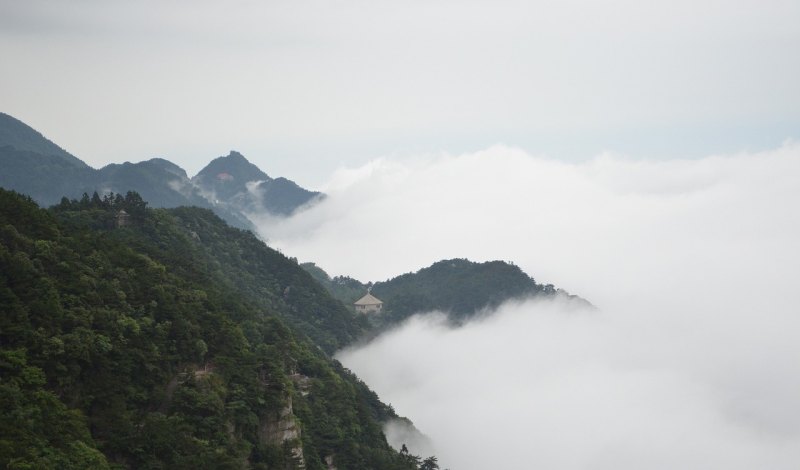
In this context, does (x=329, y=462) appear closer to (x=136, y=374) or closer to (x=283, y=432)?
(x=283, y=432)

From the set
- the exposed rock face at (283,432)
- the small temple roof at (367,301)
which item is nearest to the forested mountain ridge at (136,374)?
the exposed rock face at (283,432)

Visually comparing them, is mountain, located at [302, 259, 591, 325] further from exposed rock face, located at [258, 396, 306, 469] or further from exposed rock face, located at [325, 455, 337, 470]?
exposed rock face, located at [258, 396, 306, 469]

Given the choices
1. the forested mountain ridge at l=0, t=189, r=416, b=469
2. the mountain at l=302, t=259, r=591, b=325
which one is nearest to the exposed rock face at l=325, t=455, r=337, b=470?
the forested mountain ridge at l=0, t=189, r=416, b=469

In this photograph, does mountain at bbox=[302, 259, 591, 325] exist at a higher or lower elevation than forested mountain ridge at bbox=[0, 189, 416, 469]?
higher

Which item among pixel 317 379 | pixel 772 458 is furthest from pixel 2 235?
pixel 772 458

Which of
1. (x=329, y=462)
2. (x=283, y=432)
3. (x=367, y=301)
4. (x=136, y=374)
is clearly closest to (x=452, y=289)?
(x=367, y=301)

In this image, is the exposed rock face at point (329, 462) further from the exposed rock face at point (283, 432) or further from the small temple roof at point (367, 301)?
the small temple roof at point (367, 301)
